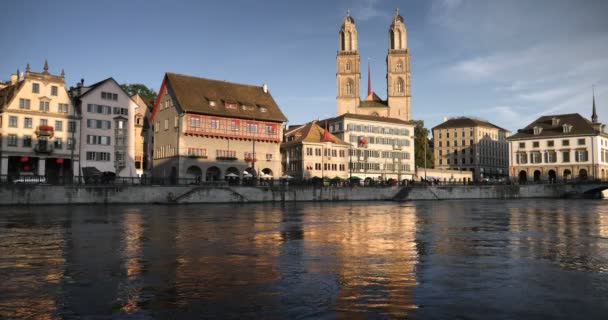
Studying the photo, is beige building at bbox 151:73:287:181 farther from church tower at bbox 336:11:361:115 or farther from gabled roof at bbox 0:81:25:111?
church tower at bbox 336:11:361:115

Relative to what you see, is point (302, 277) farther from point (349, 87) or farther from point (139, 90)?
point (349, 87)

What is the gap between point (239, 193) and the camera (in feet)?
191

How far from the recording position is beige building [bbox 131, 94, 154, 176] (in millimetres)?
80875

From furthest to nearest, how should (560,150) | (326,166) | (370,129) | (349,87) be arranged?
(349,87), (560,150), (370,129), (326,166)

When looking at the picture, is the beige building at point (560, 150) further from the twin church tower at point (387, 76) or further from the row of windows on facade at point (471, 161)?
the row of windows on facade at point (471, 161)

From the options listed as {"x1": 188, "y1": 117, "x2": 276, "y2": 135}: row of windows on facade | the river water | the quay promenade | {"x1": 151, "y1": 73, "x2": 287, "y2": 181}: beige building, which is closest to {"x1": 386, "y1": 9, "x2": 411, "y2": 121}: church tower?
the quay promenade

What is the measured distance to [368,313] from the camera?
8219 mm

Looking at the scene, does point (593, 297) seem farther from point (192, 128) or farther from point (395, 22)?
point (395, 22)

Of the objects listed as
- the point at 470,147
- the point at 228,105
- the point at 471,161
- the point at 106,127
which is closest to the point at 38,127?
the point at 106,127

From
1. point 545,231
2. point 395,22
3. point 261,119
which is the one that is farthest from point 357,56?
point 545,231

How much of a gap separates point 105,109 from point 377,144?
51.7 meters

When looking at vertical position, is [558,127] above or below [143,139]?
above

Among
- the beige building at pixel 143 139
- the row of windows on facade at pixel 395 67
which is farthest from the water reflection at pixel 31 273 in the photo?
the row of windows on facade at pixel 395 67

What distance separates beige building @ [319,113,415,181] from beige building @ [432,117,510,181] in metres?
45.1
